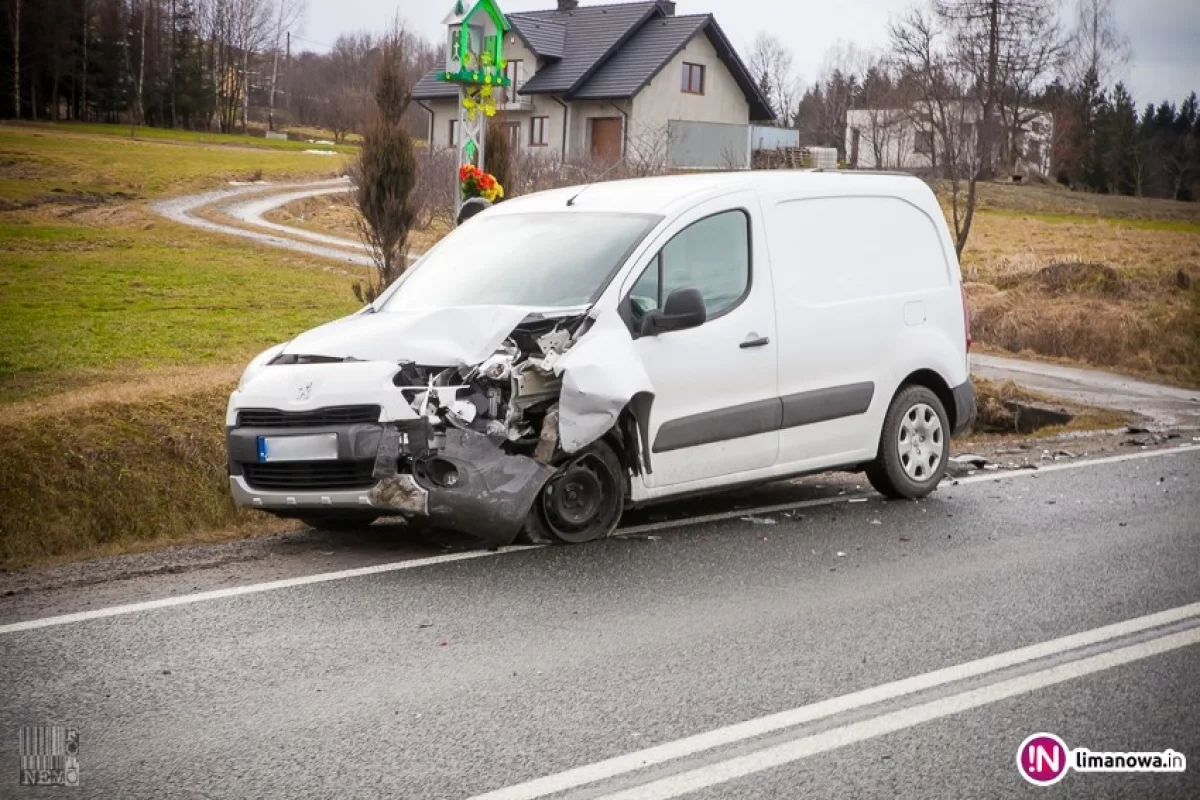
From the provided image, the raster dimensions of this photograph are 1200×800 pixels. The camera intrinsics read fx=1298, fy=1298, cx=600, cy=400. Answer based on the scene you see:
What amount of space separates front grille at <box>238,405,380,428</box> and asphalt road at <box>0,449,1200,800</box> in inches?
32.6

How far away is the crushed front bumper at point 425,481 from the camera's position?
22.4ft

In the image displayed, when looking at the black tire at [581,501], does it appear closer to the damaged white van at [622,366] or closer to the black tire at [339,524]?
the damaged white van at [622,366]

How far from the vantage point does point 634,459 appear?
24.5 feet

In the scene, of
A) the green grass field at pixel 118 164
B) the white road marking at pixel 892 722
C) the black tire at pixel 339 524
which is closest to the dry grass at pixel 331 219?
the green grass field at pixel 118 164

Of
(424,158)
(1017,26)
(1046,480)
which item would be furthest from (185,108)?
(1046,480)

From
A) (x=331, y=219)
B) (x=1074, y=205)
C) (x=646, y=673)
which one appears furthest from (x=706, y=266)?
(x=1074, y=205)

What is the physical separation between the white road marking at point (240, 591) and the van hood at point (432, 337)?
1.09 m

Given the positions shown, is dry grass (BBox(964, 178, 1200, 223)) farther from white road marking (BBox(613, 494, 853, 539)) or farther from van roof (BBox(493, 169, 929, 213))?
white road marking (BBox(613, 494, 853, 539))

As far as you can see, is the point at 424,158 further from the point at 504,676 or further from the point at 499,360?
the point at 504,676

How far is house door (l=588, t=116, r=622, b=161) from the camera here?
169 feet

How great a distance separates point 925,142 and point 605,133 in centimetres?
3138

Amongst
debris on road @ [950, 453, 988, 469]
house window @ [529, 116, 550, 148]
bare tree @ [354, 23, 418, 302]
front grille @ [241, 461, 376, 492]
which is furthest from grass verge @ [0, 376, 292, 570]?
house window @ [529, 116, 550, 148]

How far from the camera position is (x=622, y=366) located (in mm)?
7160

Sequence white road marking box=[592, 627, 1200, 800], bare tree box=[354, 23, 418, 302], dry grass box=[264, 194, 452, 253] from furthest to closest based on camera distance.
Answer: dry grass box=[264, 194, 452, 253] → bare tree box=[354, 23, 418, 302] → white road marking box=[592, 627, 1200, 800]
